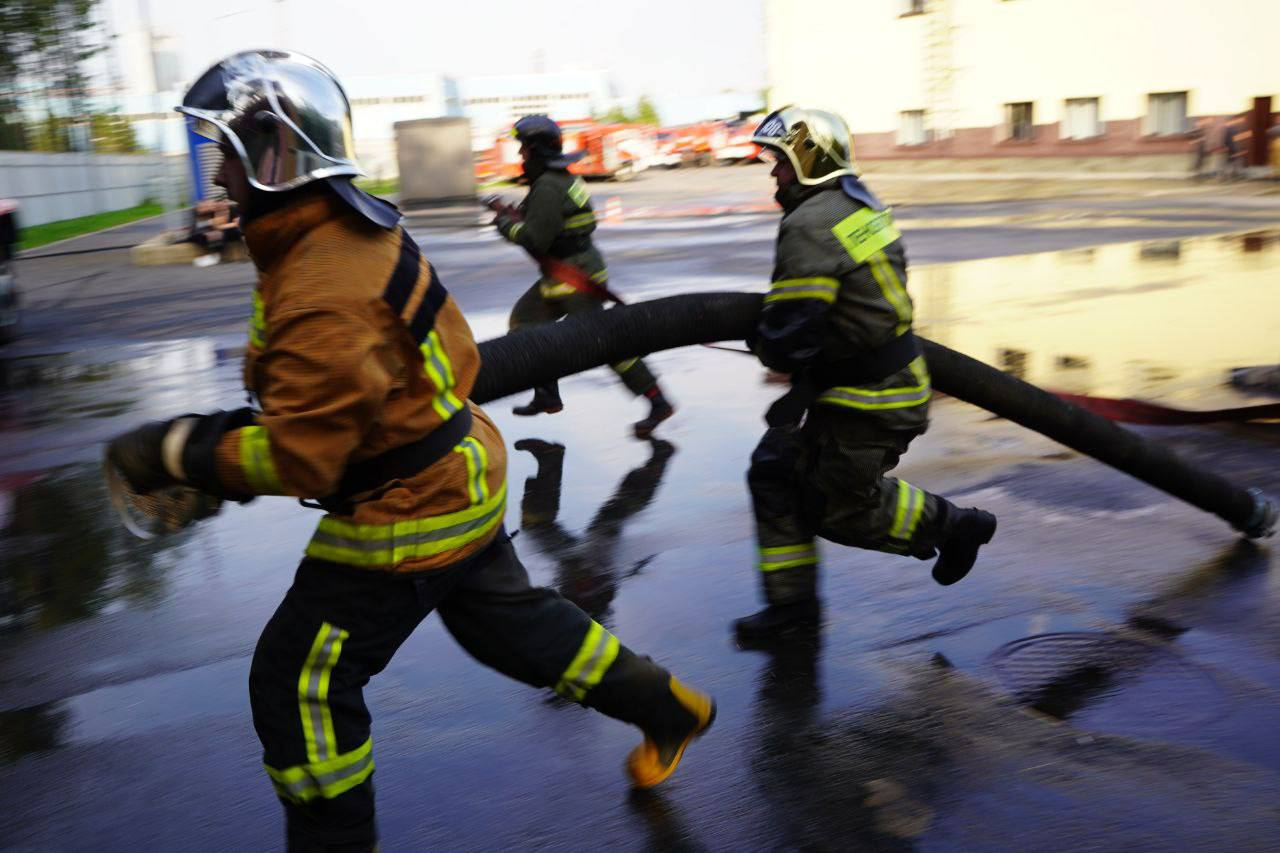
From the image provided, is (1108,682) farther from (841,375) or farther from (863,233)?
(863,233)

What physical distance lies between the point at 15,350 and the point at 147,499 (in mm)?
10028

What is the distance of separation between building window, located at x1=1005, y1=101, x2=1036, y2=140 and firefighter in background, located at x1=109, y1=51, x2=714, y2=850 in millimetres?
32518

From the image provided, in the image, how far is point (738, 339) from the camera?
173 inches

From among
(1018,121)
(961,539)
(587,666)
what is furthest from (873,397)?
(1018,121)

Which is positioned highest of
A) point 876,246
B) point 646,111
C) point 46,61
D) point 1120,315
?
point 46,61

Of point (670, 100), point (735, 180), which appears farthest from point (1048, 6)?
point (670, 100)

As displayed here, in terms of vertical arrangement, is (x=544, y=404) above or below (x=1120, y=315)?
above

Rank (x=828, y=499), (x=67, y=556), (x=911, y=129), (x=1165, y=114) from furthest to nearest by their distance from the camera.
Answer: (x=911, y=129) → (x=1165, y=114) → (x=67, y=556) → (x=828, y=499)

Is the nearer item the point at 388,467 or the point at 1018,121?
the point at 388,467

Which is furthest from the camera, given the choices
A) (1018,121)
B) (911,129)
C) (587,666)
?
(911,129)

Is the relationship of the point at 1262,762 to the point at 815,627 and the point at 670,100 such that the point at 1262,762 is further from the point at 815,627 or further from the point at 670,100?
the point at 670,100

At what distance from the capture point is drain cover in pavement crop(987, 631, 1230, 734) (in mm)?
3604

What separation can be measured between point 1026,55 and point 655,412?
28.0m

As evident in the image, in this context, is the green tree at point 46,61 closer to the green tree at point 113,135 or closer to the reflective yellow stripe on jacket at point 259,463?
the green tree at point 113,135
